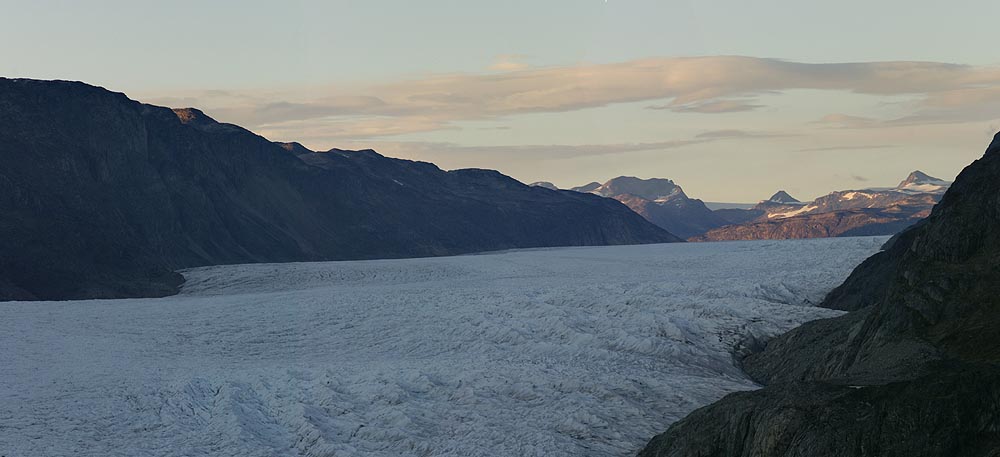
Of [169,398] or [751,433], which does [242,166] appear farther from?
[751,433]

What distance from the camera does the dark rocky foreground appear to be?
11906 millimetres

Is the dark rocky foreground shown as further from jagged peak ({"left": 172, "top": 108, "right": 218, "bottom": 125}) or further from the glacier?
jagged peak ({"left": 172, "top": 108, "right": 218, "bottom": 125})

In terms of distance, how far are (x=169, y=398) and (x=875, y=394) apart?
17128 millimetres

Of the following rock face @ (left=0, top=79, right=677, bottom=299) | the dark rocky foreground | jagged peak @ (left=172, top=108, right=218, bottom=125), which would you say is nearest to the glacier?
the dark rocky foreground

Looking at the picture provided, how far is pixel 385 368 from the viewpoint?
2586 centimetres

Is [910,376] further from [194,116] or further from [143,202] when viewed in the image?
[194,116]

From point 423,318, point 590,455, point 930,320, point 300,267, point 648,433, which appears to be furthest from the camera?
point 300,267

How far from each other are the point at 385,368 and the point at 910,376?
50.3 ft

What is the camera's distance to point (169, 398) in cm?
2319

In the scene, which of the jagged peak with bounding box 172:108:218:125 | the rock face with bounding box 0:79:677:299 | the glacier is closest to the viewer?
the glacier

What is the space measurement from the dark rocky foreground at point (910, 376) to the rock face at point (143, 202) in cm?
6082

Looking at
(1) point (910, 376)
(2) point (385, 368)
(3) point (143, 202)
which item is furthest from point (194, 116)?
(1) point (910, 376)

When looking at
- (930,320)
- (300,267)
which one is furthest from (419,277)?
(930,320)

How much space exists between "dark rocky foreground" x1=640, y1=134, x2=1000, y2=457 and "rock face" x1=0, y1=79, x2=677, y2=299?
60.8 metres
